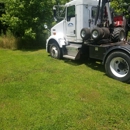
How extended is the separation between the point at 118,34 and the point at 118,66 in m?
1.47

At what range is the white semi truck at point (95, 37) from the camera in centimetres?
524

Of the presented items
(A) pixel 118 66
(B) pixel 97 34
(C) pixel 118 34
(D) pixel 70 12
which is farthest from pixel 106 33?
(D) pixel 70 12

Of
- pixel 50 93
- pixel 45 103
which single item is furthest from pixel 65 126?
pixel 50 93

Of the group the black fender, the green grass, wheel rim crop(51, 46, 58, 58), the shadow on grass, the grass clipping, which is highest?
the grass clipping

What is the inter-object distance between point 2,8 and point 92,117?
11.0 m

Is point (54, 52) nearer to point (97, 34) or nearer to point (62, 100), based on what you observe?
point (97, 34)

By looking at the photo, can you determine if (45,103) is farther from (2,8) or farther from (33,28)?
(2,8)

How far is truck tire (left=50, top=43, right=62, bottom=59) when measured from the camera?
25.7 ft

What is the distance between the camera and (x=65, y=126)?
3.05 m

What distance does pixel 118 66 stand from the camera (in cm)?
530

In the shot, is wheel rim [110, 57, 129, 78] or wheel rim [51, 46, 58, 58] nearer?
wheel rim [110, 57, 129, 78]

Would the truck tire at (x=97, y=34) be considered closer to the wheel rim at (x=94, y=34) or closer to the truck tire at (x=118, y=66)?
the wheel rim at (x=94, y=34)

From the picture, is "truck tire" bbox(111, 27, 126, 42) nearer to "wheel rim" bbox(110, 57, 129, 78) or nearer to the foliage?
"wheel rim" bbox(110, 57, 129, 78)

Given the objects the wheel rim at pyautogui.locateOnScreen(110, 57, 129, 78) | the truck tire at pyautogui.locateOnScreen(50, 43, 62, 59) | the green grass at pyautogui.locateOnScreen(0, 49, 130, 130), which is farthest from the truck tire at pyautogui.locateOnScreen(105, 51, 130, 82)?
the truck tire at pyautogui.locateOnScreen(50, 43, 62, 59)
